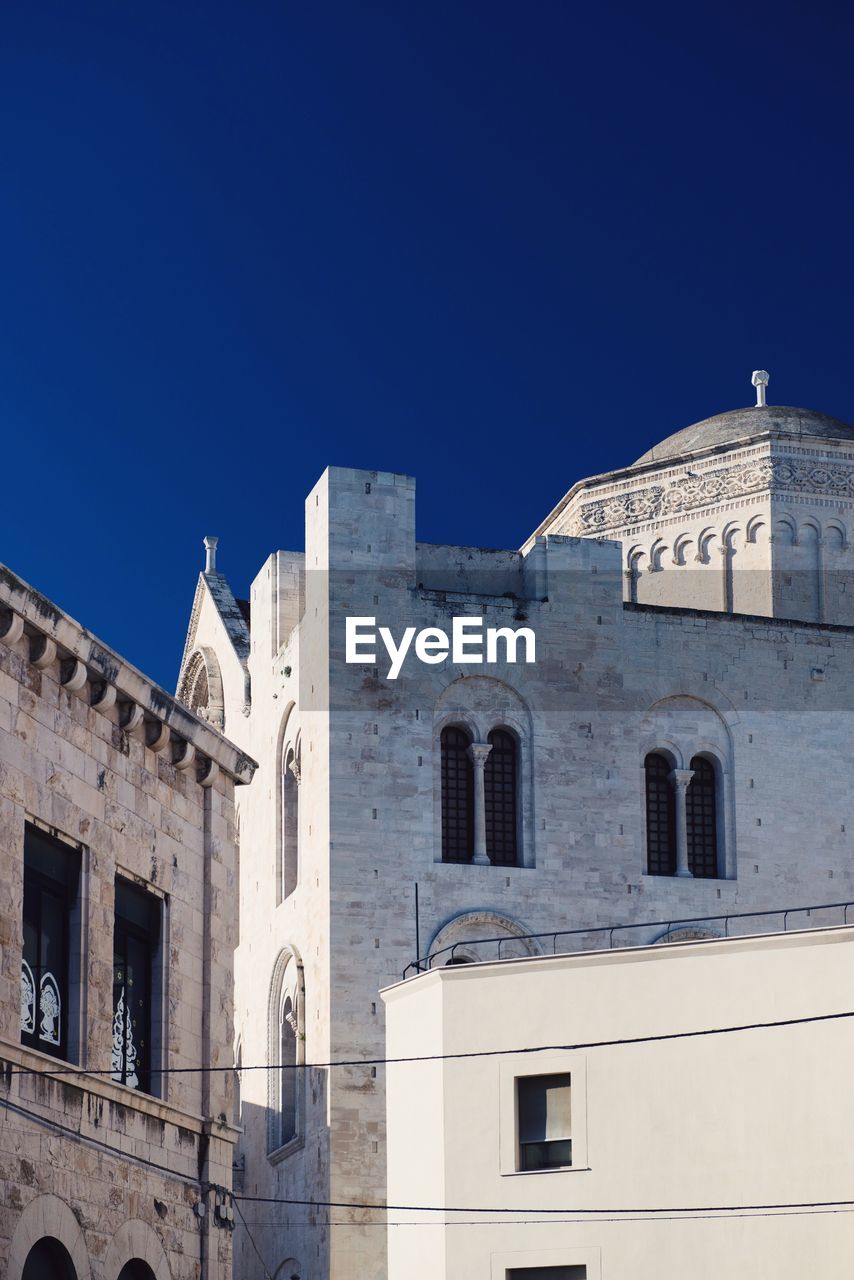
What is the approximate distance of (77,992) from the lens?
2097 centimetres

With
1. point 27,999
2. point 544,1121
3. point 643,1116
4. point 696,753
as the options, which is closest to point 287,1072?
point 696,753

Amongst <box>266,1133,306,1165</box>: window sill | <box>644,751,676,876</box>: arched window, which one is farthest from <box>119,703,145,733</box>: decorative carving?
<box>644,751,676,876</box>: arched window

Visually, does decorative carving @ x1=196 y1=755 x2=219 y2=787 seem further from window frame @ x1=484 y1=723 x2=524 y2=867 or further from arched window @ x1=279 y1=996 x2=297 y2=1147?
arched window @ x1=279 y1=996 x2=297 y2=1147

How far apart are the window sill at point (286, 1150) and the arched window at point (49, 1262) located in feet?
54.0

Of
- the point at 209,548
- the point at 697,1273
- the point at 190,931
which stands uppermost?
the point at 209,548

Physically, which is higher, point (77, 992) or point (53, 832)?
point (53, 832)

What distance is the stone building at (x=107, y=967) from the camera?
64.4 ft

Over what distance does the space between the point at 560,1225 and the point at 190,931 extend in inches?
238

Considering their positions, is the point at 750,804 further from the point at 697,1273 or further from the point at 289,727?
the point at 697,1273

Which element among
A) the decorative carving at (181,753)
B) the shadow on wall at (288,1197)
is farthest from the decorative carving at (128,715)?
the shadow on wall at (288,1197)

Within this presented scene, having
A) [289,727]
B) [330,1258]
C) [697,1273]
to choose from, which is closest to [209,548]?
[289,727]

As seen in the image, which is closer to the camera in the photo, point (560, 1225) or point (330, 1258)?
point (560, 1225)

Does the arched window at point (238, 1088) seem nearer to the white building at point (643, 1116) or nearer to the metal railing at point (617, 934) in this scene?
the metal railing at point (617, 934)

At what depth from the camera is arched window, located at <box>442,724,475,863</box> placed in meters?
36.7
